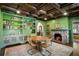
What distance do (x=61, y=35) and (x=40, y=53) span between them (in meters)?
0.61

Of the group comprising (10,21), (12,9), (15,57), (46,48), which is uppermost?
(12,9)

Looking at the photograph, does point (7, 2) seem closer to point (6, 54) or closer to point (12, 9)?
point (12, 9)

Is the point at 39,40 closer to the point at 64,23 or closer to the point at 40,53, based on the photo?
the point at 40,53

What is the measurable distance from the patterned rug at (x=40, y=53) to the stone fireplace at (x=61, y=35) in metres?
0.11

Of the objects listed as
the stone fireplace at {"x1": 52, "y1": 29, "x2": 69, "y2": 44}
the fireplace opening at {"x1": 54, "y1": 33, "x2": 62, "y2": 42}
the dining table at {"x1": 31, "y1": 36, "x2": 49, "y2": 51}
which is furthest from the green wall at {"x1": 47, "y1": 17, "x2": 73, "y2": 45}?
the dining table at {"x1": 31, "y1": 36, "x2": 49, "y2": 51}

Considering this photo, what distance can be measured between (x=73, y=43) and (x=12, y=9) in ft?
4.89

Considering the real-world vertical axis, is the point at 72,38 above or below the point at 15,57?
above

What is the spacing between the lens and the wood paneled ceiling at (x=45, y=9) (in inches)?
99.7

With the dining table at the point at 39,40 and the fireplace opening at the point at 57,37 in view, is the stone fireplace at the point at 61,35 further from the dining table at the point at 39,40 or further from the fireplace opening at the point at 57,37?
the dining table at the point at 39,40

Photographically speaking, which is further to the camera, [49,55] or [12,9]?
[49,55]

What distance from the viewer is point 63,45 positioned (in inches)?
102

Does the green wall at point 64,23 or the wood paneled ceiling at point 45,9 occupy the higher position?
the wood paneled ceiling at point 45,9

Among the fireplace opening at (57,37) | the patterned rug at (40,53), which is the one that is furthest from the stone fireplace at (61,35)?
the patterned rug at (40,53)

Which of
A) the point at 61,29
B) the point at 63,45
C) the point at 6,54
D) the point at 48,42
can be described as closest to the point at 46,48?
the point at 48,42
